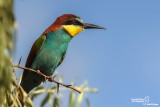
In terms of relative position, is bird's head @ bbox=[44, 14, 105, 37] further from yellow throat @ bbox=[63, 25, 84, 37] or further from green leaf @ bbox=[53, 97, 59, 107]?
green leaf @ bbox=[53, 97, 59, 107]

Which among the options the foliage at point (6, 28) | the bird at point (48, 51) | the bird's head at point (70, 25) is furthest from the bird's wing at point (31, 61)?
the foliage at point (6, 28)

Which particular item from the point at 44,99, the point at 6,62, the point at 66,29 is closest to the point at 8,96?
the point at 6,62

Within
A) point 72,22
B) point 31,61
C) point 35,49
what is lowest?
point 31,61

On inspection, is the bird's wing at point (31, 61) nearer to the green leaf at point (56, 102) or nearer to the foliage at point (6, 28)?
the green leaf at point (56, 102)

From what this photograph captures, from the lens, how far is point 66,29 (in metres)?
5.00

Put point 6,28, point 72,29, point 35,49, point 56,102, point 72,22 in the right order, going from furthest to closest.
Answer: point 72,22, point 72,29, point 35,49, point 56,102, point 6,28

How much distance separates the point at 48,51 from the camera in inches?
186

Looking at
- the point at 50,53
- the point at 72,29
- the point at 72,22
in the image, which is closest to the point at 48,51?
the point at 50,53

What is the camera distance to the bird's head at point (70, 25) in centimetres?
500

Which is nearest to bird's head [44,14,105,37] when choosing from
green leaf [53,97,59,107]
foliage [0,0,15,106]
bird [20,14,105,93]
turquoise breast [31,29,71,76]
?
bird [20,14,105,93]

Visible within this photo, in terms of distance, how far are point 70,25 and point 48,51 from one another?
659 mm

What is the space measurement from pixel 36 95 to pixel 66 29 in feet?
3.91

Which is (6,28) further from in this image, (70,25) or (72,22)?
(72,22)

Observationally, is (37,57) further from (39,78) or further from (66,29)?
(66,29)
